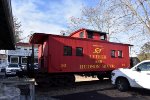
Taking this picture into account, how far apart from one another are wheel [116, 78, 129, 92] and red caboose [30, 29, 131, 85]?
402 centimetres

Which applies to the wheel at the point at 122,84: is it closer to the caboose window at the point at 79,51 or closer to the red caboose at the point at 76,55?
the red caboose at the point at 76,55

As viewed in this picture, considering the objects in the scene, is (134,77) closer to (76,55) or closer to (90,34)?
(76,55)

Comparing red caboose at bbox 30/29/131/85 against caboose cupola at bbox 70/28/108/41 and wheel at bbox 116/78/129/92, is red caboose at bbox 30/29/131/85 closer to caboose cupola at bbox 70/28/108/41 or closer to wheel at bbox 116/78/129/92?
caboose cupola at bbox 70/28/108/41

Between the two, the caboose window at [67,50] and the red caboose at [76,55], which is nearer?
the red caboose at [76,55]

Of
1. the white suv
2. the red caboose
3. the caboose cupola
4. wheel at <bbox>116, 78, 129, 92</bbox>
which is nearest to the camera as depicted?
the white suv

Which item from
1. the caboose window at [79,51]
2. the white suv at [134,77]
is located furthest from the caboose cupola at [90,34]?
the white suv at [134,77]

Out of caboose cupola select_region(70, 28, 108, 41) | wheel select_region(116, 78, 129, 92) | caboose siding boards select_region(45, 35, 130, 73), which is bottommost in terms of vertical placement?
wheel select_region(116, 78, 129, 92)

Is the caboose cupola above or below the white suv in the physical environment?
above

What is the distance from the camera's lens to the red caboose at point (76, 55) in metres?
18.0

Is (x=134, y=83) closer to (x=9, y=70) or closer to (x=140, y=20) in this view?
(x=140, y=20)

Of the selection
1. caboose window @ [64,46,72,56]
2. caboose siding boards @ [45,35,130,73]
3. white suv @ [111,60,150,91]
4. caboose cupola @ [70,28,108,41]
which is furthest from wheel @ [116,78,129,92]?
caboose cupola @ [70,28,108,41]

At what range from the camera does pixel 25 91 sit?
919 cm

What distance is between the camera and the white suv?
47.2 ft

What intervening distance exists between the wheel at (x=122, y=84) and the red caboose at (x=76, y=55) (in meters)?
4.02
